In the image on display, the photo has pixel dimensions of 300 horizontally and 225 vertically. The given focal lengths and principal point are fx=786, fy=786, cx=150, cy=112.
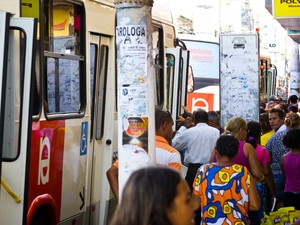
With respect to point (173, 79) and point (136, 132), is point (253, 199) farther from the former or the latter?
point (173, 79)

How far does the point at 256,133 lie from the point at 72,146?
2.03 meters

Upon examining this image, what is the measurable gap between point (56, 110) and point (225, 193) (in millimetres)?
2330

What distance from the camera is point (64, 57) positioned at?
8023 millimetres

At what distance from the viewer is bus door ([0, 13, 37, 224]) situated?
6000 mm

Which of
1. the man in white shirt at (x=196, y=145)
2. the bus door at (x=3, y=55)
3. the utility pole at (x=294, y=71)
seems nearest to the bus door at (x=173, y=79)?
the man in white shirt at (x=196, y=145)

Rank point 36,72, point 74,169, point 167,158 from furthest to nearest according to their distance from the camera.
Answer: point 74,169
point 36,72
point 167,158

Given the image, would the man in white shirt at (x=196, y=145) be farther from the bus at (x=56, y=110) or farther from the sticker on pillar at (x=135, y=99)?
the sticker on pillar at (x=135, y=99)

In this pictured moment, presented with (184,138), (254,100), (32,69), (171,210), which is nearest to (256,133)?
(184,138)

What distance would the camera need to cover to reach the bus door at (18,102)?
6.00m

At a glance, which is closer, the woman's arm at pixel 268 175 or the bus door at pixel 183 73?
the woman's arm at pixel 268 175

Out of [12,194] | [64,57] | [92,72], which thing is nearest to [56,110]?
[64,57]

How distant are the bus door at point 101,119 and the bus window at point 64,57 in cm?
46

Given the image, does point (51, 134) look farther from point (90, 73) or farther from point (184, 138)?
point (184, 138)

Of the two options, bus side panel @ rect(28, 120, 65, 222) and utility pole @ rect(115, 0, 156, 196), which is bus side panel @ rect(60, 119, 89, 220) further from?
utility pole @ rect(115, 0, 156, 196)
